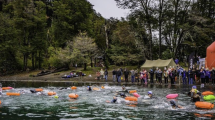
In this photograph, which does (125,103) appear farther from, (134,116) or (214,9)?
(214,9)

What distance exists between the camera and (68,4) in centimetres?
5719

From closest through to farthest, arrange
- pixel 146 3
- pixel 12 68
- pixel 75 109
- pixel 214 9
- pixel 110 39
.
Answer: pixel 75 109 → pixel 146 3 → pixel 214 9 → pixel 12 68 → pixel 110 39

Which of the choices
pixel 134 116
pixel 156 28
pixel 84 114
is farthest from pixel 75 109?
pixel 156 28

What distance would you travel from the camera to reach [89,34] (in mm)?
→ 59469

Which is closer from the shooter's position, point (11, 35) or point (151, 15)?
point (151, 15)

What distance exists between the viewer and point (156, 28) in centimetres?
4591

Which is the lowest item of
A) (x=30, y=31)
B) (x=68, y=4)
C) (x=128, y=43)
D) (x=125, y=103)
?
(x=125, y=103)

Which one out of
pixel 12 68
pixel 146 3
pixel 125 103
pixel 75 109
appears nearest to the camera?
pixel 75 109

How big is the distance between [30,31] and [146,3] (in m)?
29.1

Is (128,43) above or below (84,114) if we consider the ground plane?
above

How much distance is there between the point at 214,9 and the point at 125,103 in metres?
45.5

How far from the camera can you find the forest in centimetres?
4616

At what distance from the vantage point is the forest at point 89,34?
151ft

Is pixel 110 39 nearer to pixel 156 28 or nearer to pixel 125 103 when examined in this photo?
pixel 156 28
